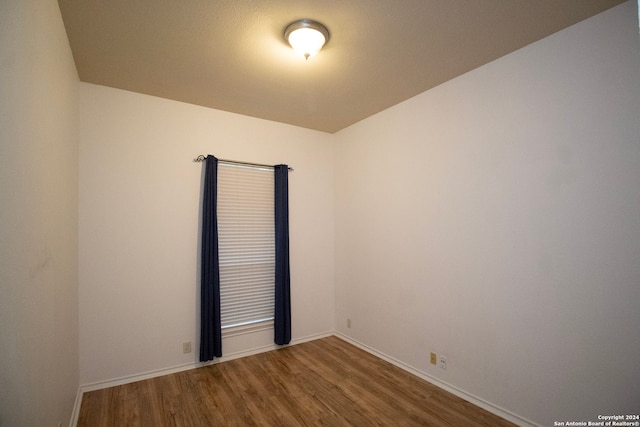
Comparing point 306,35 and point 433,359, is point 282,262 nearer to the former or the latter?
point 433,359

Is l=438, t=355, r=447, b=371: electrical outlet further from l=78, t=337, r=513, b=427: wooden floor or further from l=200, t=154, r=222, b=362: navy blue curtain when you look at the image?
l=200, t=154, r=222, b=362: navy blue curtain

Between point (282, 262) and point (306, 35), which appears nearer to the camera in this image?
point (306, 35)

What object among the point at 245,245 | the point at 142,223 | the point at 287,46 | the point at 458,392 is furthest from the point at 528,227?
the point at 142,223

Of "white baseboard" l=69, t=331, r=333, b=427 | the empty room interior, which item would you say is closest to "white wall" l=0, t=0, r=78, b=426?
the empty room interior

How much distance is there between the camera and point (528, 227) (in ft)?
7.27

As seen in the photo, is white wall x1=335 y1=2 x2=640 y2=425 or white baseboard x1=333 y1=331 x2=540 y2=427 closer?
white wall x1=335 y1=2 x2=640 y2=425

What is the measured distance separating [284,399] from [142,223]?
2214 millimetres

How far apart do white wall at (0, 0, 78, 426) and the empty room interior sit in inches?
0.8

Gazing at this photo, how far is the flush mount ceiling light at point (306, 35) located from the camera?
1.98 metres

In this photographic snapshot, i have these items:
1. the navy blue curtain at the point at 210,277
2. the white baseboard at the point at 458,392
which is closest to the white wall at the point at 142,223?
the navy blue curtain at the point at 210,277

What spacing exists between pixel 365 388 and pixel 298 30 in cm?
308

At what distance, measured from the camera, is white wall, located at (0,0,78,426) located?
1054 millimetres

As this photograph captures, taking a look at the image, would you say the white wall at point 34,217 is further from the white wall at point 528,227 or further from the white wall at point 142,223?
the white wall at point 528,227

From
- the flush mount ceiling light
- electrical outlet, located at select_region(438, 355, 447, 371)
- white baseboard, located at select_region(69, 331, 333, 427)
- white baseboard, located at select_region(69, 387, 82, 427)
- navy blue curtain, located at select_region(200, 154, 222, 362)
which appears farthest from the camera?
navy blue curtain, located at select_region(200, 154, 222, 362)
